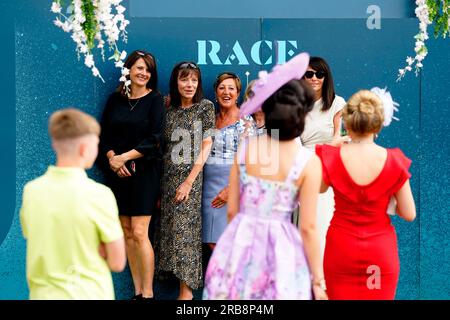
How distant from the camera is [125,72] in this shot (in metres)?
6.94

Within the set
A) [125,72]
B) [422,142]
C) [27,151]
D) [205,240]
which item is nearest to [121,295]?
[205,240]

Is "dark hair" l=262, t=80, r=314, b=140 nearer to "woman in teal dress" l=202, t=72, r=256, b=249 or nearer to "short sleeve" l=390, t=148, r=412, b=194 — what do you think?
"short sleeve" l=390, t=148, r=412, b=194

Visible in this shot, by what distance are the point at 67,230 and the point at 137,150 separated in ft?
8.78

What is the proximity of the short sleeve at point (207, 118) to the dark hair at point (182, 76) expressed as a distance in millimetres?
94

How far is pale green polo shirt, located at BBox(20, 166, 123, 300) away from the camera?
434 cm

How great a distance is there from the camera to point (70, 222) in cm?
433

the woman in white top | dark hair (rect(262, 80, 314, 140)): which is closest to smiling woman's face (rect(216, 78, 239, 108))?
the woman in white top

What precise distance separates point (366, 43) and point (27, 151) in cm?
302

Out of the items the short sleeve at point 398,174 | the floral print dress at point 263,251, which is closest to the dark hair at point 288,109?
the floral print dress at point 263,251

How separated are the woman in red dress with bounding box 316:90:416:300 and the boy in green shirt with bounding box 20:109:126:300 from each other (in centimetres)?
159

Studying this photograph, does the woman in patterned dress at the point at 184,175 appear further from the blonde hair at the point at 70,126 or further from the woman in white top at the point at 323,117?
the blonde hair at the point at 70,126

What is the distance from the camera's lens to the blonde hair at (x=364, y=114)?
17.4 ft

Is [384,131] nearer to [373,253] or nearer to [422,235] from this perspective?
[422,235]

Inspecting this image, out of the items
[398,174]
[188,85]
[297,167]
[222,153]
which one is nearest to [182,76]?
[188,85]
